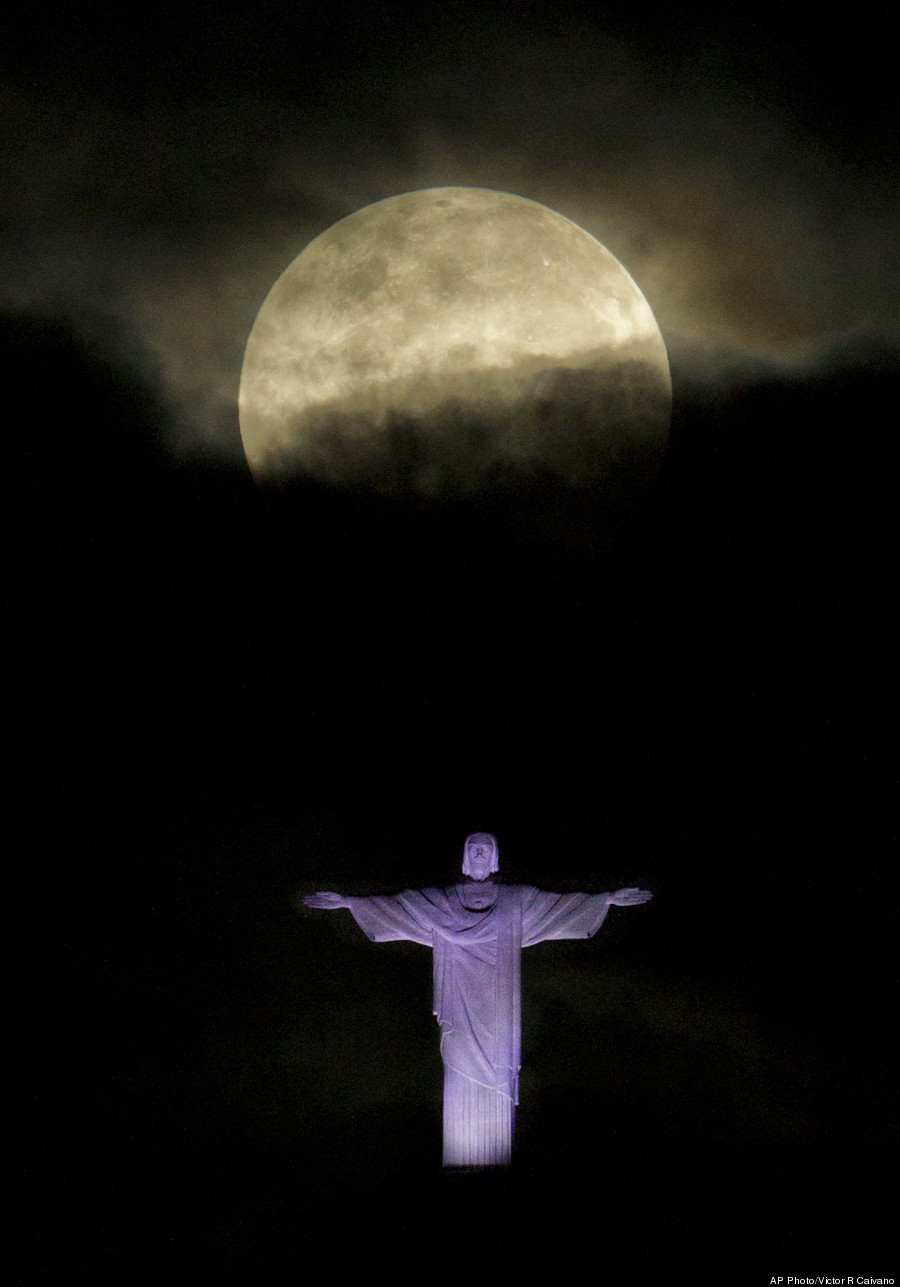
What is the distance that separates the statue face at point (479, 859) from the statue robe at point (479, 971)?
0.10 m

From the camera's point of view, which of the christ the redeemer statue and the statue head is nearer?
the christ the redeemer statue

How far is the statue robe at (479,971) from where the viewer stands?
14.0 m

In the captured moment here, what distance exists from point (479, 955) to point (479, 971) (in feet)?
0.44

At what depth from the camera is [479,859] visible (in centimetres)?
1471

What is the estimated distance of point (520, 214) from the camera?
1625 centimetres

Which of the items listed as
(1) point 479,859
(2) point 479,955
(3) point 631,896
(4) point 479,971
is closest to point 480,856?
(1) point 479,859

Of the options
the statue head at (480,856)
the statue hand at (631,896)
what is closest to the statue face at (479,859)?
the statue head at (480,856)

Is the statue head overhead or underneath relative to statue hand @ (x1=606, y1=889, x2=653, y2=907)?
overhead

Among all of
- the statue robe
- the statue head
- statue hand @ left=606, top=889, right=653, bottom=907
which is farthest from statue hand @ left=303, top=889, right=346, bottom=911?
statue hand @ left=606, top=889, right=653, bottom=907

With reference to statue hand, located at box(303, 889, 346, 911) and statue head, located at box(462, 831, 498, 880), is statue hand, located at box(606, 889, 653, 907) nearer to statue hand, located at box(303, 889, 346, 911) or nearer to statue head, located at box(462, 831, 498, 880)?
statue head, located at box(462, 831, 498, 880)

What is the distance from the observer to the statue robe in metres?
14.0

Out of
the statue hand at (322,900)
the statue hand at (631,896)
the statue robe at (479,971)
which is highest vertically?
the statue hand at (631,896)

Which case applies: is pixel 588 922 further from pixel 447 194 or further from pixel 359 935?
pixel 447 194

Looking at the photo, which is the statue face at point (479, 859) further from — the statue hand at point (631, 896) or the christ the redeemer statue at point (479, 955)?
the statue hand at point (631, 896)
